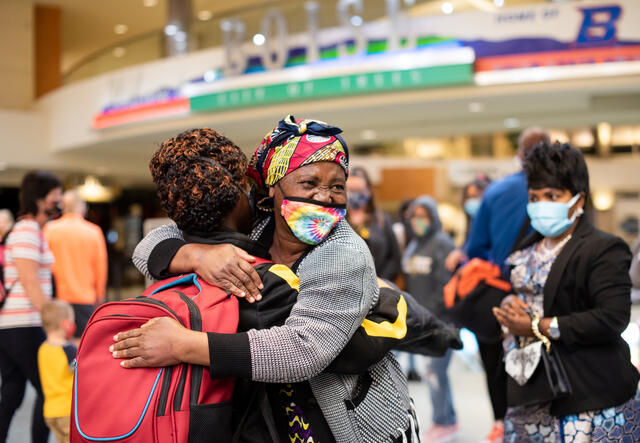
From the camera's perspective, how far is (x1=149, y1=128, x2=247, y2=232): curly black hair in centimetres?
146

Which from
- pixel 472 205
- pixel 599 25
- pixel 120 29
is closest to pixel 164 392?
pixel 472 205

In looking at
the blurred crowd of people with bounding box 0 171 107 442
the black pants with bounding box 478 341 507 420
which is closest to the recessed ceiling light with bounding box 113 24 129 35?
the blurred crowd of people with bounding box 0 171 107 442

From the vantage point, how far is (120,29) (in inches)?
744

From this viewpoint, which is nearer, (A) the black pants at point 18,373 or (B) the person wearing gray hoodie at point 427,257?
(A) the black pants at point 18,373

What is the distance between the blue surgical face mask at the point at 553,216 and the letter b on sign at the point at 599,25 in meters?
7.83

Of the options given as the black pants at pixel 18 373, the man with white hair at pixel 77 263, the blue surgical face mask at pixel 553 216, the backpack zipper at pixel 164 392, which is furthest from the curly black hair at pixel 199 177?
the man with white hair at pixel 77 263

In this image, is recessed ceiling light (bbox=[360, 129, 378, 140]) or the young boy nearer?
the young boy

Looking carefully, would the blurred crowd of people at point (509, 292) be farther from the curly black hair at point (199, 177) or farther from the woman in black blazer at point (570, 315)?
the curly black hair at point (199, 177)

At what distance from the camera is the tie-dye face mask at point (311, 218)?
1.54m

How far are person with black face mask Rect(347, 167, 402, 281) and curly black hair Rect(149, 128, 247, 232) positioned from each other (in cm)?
257

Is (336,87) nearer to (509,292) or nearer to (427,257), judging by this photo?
(427,257)

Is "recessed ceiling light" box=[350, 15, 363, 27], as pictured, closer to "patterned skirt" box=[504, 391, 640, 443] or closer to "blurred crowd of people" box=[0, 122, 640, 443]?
"blurred crowd of people" box=[0, 122, 640, 443]

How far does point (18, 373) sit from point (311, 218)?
9.40 feet

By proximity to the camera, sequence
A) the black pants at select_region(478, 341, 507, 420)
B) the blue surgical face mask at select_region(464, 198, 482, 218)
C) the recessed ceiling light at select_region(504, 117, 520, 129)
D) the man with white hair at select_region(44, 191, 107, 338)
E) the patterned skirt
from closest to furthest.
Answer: the patterned skirt < the black pants at select_region(478, 341, 507, 420) < the man with white hair at select_region(44, 191, 107, 338) < the blue surgical face mask at select_region(464, 198, 482, 218) < the recessed ceiling light at select_region(504, 117, 520, 129)
